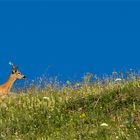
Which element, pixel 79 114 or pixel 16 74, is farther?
pixel 16 74

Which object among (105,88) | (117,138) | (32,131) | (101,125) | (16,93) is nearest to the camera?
(117,138)

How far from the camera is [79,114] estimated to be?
14250mm

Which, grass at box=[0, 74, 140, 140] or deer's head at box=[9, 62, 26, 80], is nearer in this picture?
grass at box=[0, 74, 140, 140]

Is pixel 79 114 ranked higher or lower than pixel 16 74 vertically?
lower

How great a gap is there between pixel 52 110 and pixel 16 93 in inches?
190

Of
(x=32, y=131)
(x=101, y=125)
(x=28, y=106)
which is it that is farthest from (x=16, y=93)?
(x=101, y=125)

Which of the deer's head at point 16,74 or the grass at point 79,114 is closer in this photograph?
the grass at point 79,114

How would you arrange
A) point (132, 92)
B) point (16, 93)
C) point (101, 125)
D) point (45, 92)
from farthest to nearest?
1. point (16, 93)
2. point (45, 92)
3. point (132, 92)
4. point (101, 125)

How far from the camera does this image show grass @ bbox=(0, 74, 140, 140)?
12.4m

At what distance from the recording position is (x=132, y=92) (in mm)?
14633

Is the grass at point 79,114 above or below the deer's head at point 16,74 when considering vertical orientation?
below

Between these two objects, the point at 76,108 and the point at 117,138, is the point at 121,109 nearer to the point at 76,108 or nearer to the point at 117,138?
the point at 76,108

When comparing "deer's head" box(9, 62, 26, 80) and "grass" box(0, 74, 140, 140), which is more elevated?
"deer's head" box(9, 62, 26, 80)

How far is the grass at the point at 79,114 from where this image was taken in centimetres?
1245
